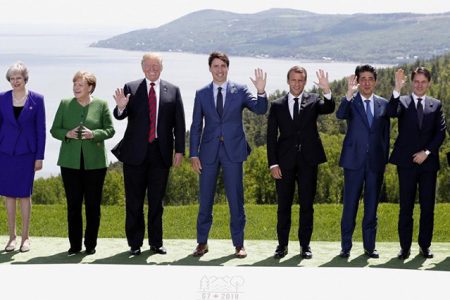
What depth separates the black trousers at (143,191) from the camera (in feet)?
23.3

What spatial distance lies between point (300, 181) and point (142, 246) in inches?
76.6

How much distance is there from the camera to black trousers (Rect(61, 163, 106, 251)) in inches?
281

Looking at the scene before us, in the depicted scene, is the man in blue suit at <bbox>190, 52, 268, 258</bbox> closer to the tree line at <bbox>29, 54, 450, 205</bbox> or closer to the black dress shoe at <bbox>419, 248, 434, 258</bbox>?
the black dress shoe at <bbox>419, 248, 434, 258</bbox>

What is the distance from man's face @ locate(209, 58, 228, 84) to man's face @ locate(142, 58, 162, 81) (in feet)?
1.68

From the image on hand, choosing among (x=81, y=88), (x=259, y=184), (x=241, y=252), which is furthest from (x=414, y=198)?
(x=259, y=184)

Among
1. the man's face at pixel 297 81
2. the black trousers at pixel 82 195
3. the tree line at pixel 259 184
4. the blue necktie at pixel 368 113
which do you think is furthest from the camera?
the tree line at pixel 259 184

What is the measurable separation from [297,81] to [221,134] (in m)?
0.91

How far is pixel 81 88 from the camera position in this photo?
6.87 m

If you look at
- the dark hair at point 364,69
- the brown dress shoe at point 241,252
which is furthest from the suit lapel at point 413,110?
the brown dress shoe at point 241,252

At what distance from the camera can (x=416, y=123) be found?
686 cm

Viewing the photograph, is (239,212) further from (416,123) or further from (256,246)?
(416,123)

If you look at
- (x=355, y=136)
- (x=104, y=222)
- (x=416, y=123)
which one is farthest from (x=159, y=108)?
(x=104, y=222)

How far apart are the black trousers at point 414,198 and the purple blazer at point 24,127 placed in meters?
3.56

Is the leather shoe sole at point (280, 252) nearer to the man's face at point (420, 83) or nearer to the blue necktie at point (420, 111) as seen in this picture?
the blue necktie at point (420, 111)
